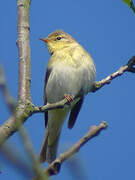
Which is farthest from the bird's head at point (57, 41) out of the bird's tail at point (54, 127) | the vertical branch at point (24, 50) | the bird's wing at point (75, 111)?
the vertical branch at point (24, 50)

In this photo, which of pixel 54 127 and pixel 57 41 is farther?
pixel 57 41

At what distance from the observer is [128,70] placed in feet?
9.57

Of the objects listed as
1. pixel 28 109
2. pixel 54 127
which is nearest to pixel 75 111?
pixel 54 127

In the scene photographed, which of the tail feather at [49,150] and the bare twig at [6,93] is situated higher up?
the bare twig at [6,93]

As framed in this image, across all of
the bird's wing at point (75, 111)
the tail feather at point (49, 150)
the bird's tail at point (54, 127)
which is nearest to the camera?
the tail feather at point (49, 150)

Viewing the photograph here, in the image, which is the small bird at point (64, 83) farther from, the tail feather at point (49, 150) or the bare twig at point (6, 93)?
the bare twig at point (6, 93)

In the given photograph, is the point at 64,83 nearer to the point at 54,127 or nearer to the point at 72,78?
the point at 72,78

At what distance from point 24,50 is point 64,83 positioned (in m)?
2.12

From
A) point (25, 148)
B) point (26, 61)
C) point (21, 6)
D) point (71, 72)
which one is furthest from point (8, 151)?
point (71, 72)

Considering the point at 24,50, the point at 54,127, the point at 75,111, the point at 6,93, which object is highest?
the point at 24,50

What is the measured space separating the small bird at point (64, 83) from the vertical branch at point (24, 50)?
5.55ft

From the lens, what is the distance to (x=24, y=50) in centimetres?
319

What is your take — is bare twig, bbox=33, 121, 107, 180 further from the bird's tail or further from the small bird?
the bird's tail

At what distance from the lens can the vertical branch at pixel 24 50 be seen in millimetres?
2846
